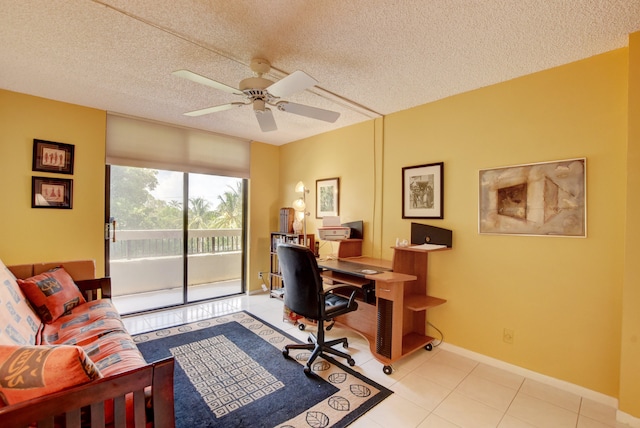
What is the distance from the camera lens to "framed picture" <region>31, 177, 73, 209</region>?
2875 mm

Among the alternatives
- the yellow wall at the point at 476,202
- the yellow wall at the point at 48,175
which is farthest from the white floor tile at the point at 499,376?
the yellow wall at the point at 48,175

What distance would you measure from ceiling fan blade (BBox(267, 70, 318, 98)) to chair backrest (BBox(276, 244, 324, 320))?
116cm

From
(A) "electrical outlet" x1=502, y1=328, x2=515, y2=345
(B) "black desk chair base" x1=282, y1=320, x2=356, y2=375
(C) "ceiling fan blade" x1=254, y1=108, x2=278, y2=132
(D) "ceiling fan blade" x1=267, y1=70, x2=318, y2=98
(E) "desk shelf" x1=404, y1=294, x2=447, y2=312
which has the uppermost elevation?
(D) "ceiling fan blade" x1=267, y1=70, x2=318, y2=98

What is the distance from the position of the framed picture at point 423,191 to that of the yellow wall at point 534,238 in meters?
0.07

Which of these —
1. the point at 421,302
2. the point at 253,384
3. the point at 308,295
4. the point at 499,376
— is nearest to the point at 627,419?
the point at 499,376

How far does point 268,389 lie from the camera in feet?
6.84

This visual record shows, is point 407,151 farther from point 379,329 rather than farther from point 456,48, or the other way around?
point 379,329

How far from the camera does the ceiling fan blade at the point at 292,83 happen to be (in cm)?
166

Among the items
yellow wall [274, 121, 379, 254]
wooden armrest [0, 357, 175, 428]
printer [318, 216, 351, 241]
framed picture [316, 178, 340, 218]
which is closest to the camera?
wooden armrest [0, 357, 175, 428]

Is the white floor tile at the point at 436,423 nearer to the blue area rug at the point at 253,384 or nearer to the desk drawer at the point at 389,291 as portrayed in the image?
the blue area rug at the point at 253,384

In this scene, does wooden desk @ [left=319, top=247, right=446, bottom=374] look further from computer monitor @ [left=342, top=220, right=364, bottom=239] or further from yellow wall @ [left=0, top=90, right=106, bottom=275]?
yellow wall @ [left=0, top=90, right=106, bottom=275]

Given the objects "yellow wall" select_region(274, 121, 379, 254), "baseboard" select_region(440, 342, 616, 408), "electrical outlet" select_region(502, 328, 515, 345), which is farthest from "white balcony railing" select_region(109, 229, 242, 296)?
"electrical outlet" select_region(502, 328, 515, 345)

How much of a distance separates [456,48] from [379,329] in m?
2.29

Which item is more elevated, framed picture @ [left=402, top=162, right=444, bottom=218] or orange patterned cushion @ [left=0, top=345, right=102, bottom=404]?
framed picture @ [left=402, top=162, right=444, bottom=218]
